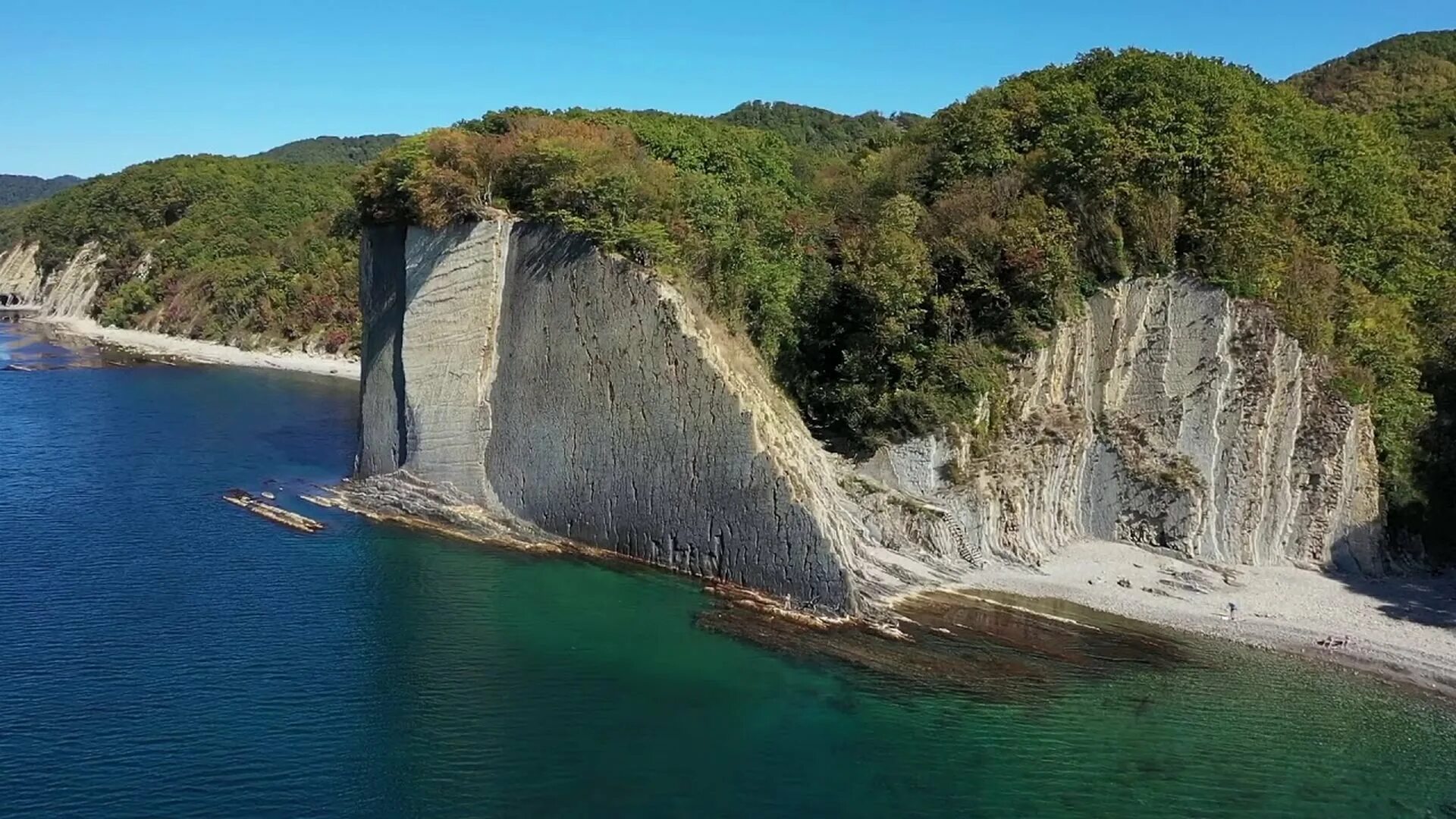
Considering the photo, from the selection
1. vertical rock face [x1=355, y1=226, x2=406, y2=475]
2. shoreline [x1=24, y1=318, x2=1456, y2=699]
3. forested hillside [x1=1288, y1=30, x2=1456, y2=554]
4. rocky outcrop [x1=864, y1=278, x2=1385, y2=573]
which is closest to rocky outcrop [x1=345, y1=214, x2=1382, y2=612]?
rocky outcrop [x1=864, y1=278, x2=1385, y2=573]

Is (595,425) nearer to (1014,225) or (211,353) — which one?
(1014,225)

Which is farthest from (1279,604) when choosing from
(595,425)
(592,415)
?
(592,415)

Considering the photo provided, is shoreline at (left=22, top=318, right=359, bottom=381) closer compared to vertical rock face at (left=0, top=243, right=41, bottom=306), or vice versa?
shoreline at (left=22, top=318, right=359, bottom=381)

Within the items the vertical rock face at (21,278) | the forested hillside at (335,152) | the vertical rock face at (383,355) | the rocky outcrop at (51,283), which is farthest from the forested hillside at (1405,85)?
the forested hillside at (335,152)

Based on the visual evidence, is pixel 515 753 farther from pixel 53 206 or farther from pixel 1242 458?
pixel 53 206

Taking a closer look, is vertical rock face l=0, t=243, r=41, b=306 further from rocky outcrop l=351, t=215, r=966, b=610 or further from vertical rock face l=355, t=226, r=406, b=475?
rocky outcrop l=351, t=215, r=966, b=610

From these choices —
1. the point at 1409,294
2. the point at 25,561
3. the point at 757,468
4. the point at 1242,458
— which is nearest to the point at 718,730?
the point at 757,468
